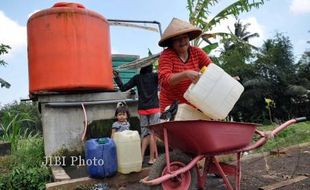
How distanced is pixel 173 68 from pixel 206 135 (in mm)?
761

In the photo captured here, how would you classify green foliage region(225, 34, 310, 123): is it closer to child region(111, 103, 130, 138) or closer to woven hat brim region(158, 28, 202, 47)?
child region(111, 103, 130, 138)

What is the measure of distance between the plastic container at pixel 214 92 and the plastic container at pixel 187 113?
81mm

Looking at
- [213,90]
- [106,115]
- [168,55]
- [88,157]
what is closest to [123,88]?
[106,115]

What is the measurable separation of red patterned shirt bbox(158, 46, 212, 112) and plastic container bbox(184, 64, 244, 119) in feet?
0.95

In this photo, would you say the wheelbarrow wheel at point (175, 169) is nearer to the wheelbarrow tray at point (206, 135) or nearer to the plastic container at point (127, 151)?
the wheelbarrow tray at point (206, 135)

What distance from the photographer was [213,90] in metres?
2.94

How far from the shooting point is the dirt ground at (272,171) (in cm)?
394

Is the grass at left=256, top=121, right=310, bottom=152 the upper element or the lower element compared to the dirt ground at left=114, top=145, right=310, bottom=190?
upper

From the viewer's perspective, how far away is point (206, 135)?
2773 millimetres

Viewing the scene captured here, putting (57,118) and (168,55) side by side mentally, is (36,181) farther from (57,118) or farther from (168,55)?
(168,55)

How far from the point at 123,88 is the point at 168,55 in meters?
2.53

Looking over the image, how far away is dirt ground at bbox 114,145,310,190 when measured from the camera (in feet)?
12.9

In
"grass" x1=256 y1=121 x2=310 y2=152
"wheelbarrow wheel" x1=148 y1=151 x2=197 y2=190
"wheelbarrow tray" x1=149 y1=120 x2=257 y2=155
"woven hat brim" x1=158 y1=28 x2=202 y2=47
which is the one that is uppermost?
"woven hat brim" x1=158 y1=28 x2=202 y2=47

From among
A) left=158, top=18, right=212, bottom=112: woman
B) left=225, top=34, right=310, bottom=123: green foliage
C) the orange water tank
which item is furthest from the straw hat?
left=225, top=34, right=310, bottom=123: green foliage
